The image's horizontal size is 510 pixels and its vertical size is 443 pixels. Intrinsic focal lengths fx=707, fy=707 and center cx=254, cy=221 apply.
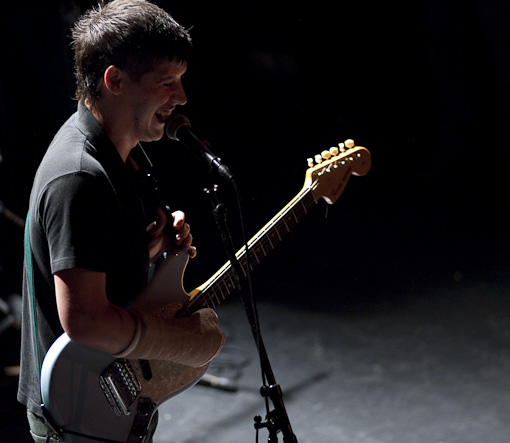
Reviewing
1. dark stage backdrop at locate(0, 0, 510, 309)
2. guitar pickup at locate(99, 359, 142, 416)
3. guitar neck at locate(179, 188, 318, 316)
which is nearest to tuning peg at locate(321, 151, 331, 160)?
guitar neck at locate(179, 188, 318, 316)

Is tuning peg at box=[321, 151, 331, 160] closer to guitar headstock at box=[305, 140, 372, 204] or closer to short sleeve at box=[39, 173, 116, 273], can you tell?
guitar headstock at box=[305, 140, 372, 204]

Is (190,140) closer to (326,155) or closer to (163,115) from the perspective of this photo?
(163,115)

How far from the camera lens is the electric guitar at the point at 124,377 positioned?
5.94 feet

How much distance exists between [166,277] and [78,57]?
25.6 inches

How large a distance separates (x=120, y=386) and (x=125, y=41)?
92cm

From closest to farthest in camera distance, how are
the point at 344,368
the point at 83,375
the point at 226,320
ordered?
the point at 83,375, the point at 344,368, the point at 226,320

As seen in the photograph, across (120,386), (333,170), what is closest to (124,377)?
(120,386)

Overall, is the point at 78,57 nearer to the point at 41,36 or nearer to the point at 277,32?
the point at 41,36

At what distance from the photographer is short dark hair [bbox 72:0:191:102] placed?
179 centimetres

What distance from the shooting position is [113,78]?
180 centimetres

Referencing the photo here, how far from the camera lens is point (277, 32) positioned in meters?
5.82

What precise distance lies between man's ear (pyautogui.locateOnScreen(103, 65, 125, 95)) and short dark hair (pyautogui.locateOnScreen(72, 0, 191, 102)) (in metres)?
0.01

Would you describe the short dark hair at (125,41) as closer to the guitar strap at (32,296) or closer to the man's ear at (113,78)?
the man's ear at (113,78)

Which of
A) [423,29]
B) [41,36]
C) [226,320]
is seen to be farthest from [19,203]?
[423,29]
